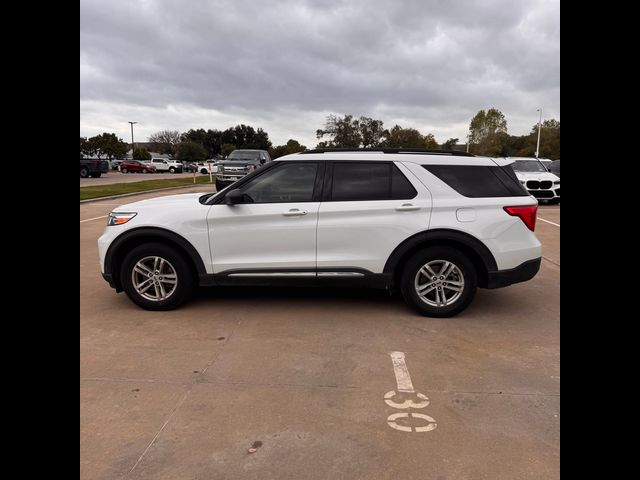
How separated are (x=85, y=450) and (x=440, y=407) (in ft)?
7.21

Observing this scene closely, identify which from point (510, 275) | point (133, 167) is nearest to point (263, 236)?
point (510, 275)

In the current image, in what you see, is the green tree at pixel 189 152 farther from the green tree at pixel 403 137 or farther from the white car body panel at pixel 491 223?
the white car body panel at pixel 491 223

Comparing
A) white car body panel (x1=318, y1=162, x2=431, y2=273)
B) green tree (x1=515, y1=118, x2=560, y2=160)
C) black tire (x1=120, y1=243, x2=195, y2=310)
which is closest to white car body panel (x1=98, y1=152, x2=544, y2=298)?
white car body panel (x1=318, y1=162, x2=431, y2=273)

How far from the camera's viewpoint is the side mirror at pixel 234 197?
4.74 meters

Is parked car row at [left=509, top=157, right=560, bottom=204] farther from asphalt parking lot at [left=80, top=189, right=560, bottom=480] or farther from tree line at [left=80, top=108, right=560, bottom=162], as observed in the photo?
tree line at [left=80, top=108, right=560, bottom=162]

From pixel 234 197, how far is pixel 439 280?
7.52 feet

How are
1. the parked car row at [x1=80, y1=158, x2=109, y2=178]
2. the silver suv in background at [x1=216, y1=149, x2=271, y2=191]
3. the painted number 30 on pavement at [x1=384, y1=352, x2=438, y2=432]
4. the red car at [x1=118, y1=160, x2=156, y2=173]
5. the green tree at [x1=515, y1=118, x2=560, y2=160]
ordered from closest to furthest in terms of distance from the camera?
the painted number 30 on pavement at [x1=384, y1=352, x2=438, y2=432], the silver suv in background at [x1=216, y1=149, x2=271, y2=191], the parked car row at [x1=80, y1=158, x2=109, y2=178], the red car at [x1=118, y1=160, x2=156, y2=173], the green tree at [x1=515, y1=118, x2=560, y2=160]

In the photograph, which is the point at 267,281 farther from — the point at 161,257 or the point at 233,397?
the point at 233,397

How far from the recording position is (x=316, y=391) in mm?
3285

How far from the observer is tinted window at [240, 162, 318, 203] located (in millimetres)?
4891

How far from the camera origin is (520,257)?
4746 mm

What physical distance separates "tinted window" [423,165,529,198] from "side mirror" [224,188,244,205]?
77.6 inches
